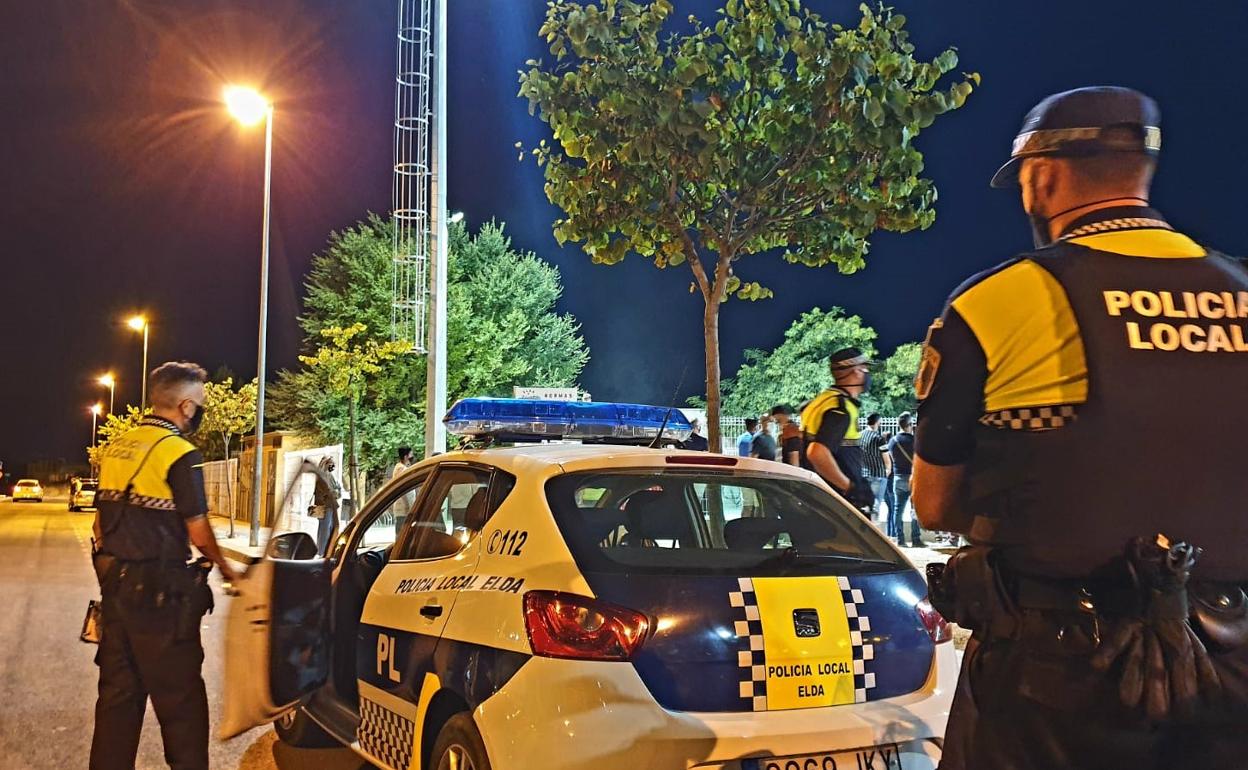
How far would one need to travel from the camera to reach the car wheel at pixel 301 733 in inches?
199

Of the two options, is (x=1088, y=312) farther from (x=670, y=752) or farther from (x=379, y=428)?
(x=379, y=428)

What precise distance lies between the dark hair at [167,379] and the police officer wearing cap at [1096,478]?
3271mm

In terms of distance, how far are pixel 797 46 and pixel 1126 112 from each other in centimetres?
699

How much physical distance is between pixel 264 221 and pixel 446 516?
16961mm

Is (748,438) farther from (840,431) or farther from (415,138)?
(415,138)

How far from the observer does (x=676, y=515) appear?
459 centimetres

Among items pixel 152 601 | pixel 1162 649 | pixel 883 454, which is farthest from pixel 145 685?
pixel 883 454

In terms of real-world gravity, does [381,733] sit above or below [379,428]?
below

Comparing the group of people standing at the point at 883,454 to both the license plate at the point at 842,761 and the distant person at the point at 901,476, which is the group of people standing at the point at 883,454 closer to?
the distant person at the point at 901,476

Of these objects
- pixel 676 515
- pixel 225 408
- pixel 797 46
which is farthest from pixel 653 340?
pixel 676 515

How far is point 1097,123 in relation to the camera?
1951 millimetres

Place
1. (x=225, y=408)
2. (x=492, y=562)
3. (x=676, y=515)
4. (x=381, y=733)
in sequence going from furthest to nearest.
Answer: (x=225, y=408), (x=676, y=515), (x=381, y=733), (x=492, y=562)

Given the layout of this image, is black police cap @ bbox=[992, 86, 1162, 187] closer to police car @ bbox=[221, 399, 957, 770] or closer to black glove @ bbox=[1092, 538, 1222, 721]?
black glove @ bbox=[1092, 538, 1222, 721]

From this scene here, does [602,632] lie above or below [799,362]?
below
